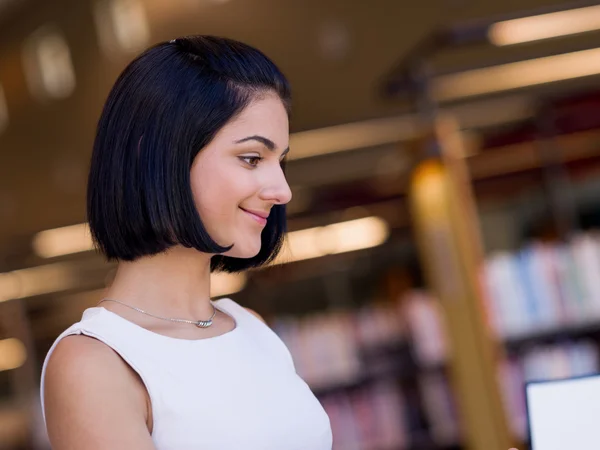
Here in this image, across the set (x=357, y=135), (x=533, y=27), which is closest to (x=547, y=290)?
(x=533, y=27)

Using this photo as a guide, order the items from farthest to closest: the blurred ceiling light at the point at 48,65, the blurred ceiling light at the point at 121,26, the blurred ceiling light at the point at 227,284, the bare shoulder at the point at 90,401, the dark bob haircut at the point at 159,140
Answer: the blurred ceiling light at the point at 48,65, the blurred ceiling light at the point at 121,26, the blurred ceiling light at the point at 227,284, the dark bob haircut at the point at 159,140, the bare shoulder at the point at 90,401

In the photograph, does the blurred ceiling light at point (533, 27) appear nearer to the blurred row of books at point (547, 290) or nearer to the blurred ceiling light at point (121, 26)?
Result: the blurred row of books at point (547, 290)

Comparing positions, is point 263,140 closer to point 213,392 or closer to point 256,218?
point 256,218

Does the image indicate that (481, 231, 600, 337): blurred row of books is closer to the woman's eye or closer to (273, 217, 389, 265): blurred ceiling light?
(273, 217, 389, 265): blurred ceiling light

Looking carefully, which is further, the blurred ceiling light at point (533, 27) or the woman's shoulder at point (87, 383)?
the blurred ceiling light at point (533, 27)

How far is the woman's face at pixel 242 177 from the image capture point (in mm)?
1205

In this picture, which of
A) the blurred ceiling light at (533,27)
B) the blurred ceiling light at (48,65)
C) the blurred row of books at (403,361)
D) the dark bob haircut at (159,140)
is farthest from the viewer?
the blurred ceiling light at (48,65)

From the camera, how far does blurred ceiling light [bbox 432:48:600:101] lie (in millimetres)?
4719

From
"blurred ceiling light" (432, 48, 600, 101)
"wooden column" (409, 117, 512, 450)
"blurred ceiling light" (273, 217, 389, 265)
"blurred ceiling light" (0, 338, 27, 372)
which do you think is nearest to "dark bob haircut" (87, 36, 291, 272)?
"wooden column" (409, 117, 512, 450)

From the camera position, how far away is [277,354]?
4.71ft

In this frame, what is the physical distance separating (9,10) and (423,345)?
3.42 metres

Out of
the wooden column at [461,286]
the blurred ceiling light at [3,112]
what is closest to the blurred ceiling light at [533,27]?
the wooden column at [461,286]

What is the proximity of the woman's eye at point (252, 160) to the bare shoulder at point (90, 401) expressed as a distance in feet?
1.01

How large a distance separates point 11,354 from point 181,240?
16.1ft
